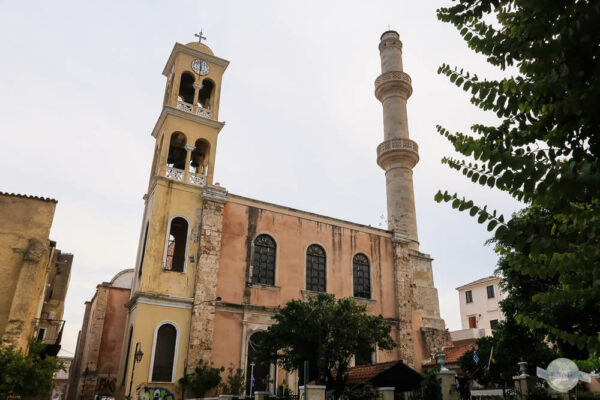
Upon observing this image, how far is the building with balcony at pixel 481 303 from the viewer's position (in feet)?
127

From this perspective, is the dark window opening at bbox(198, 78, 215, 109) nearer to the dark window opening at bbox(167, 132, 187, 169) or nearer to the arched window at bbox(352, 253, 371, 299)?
the dark window opening at bbox(167, 132, 187, 169)

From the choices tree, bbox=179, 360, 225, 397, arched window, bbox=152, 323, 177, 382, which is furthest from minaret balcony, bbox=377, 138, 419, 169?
tree, bbox=179, 360, 225, 397

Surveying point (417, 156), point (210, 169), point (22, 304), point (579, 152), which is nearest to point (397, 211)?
point (417, 156)

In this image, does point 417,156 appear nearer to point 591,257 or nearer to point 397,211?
point 397,211

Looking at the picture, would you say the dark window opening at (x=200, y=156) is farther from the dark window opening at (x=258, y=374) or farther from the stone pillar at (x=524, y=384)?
the stone pillar at (x=524, y=384)

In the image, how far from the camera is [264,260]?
20.6 meters

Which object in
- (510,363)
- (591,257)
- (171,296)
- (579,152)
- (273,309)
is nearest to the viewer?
(591,257)

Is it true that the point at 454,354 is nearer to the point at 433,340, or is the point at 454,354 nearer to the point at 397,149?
the point at 433,340

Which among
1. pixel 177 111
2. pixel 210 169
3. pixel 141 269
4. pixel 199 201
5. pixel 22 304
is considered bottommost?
pixel 22 304

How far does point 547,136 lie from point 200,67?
21.4 meters

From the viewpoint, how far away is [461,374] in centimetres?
2111

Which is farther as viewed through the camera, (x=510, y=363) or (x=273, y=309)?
(x=273, y=309)

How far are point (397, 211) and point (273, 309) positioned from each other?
982 cm

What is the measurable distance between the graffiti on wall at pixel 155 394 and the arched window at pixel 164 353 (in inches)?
14.9
